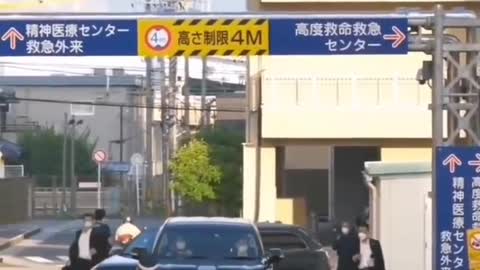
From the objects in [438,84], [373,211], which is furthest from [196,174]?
[438,84]

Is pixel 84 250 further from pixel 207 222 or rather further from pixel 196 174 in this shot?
pixel 196 174

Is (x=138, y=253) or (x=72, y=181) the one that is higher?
(x=138, y=253)

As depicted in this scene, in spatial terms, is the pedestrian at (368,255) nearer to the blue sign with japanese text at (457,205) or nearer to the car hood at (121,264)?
the blue sign with japanese text at (457,205)

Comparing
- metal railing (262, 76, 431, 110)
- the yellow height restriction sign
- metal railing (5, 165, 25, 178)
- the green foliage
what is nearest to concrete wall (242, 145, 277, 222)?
metal railing (262, 76, 431, 110)

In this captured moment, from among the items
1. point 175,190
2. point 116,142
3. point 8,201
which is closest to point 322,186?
point 175,190

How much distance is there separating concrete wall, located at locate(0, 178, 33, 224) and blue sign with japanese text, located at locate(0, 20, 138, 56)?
39626 mm

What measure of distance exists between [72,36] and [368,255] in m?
5.78

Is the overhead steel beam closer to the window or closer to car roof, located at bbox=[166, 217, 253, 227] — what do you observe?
car roof, located at bbox=[166, 217, 253, 227]

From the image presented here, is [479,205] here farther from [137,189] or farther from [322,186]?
[137,189]

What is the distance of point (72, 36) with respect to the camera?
19.7m

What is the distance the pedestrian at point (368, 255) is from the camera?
2145cm

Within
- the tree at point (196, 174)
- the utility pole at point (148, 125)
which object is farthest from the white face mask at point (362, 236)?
the utility pole at point (148, 125)

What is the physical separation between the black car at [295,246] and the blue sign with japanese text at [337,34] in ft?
12.4

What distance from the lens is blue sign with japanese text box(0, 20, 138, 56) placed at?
19609mm
